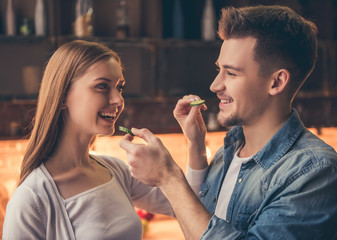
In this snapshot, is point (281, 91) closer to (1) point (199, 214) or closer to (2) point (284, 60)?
(2) point (284, 60)

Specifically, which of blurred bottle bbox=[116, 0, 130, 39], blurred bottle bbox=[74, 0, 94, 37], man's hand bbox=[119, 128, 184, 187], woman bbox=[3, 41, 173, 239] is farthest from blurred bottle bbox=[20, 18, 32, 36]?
man's hand bbox=[119, 128, 184, 187]

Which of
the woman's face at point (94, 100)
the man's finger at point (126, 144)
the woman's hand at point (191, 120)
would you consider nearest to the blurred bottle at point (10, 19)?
the woman's face at point (94, 100)

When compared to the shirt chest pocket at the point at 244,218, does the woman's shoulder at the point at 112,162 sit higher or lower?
higher

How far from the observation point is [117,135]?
2.88 meters

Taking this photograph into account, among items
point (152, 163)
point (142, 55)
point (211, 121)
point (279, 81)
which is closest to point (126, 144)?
point (152, 163)

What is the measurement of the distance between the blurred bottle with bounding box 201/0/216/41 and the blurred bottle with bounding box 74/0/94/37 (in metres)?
0.84

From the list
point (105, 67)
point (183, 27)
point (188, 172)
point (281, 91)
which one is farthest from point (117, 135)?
point (281, 91)

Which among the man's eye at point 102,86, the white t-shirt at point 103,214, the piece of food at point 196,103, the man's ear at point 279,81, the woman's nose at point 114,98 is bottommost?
→ the white t-shirt at point 103,214

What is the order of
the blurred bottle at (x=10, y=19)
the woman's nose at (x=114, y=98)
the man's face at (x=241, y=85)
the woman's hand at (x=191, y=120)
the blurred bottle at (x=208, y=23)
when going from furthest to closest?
the blurred bottle at (x=208, y=23)
the blurred bottle at (x=10, y=19)
the woman's hand at (x=191, y=120)
the woman's nose at (x=114, y=98)
the man's face at (x=241, y=85)

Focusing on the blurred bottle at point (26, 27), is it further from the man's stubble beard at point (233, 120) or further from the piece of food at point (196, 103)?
the man's stubble beard at point (233, 120)

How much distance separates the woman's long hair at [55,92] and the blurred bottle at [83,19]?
1.31m

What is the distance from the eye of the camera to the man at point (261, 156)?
1130 millimetres

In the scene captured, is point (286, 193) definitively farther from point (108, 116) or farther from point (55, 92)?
point (55, 92)

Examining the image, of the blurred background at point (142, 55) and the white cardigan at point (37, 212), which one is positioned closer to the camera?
the white cardigan at point (37, 212)
